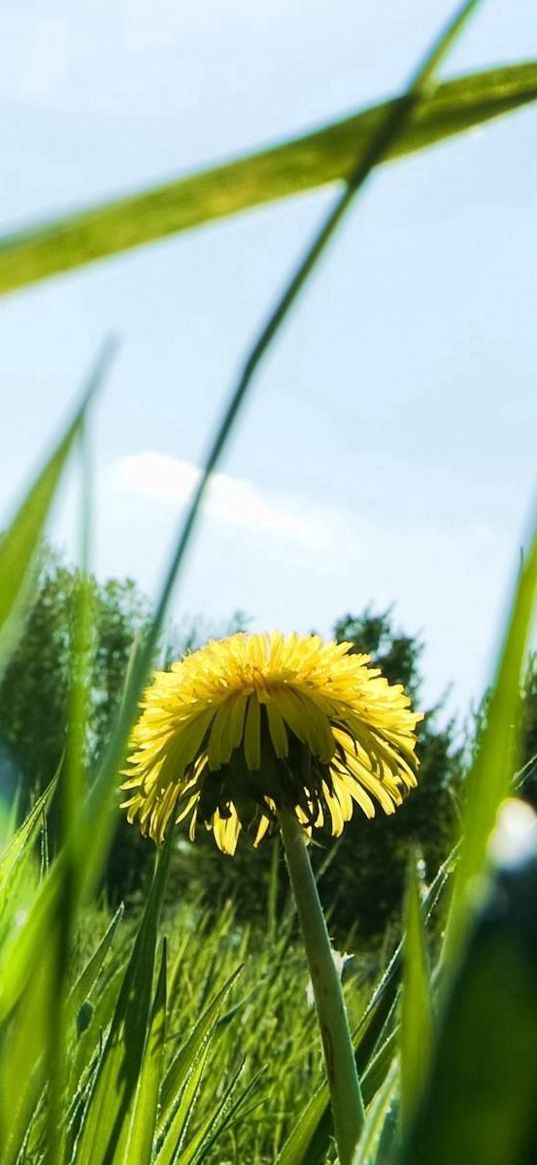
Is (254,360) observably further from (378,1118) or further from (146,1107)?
(146,1107)

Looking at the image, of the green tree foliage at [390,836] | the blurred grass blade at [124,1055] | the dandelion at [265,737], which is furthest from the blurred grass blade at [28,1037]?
the green tree foliage at [390,836]

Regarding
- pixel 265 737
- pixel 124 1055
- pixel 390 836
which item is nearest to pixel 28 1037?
pixel 124 1055

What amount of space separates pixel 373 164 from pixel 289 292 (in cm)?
2

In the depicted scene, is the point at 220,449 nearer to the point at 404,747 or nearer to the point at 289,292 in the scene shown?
the point at 289,292

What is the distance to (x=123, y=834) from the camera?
7875 mm

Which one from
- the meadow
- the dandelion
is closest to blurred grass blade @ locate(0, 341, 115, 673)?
the meadow

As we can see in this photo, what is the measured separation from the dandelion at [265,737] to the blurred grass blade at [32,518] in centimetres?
37

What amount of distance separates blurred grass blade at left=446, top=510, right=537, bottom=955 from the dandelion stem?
0.19 m

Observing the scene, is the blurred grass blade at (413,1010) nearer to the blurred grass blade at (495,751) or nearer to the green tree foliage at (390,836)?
the blurred grass blade at (495,751)

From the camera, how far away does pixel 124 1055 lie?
12.2 inches

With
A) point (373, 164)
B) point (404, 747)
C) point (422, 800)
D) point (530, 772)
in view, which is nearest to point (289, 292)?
point (373, 164)

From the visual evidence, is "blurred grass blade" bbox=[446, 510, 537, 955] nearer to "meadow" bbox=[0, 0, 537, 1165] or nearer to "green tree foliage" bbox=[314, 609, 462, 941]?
"meadow" bbox=[0, 0, 537, 1165]

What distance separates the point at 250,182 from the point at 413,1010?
10 centimetres

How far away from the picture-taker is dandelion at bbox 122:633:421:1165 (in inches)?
21.5
